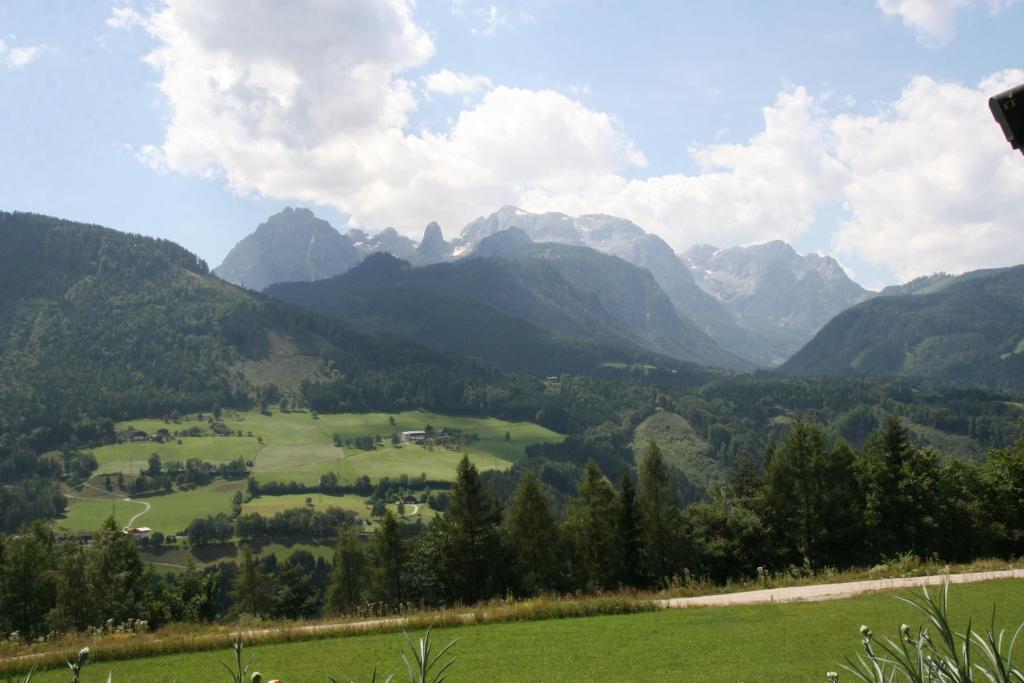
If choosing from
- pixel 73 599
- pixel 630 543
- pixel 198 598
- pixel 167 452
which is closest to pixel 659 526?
pixel 630 543

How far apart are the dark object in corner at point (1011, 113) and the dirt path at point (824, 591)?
23.6 meters

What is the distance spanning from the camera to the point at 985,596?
71.7 ft

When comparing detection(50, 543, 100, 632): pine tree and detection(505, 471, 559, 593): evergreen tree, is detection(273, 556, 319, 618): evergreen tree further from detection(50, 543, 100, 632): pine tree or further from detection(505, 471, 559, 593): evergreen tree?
detection(505, 471, 559, 593): evergreen tree

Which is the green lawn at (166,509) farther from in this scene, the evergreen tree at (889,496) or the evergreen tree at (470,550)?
the evergreen tree at (889,496)

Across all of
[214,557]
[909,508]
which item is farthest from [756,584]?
[214,557]

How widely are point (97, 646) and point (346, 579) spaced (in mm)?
39071

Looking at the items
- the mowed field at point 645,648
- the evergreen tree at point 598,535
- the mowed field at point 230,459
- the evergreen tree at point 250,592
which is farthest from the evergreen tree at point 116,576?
the mowed field at point 230,459

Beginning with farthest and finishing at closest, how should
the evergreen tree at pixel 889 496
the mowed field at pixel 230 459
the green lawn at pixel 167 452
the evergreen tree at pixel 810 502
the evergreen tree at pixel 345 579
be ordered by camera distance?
the green lawn at pixel 167 452 → the mowed field at pixel 230 459 → the evergreen tree at pixel 345 579 → the evergreen tree at pixel 889 496 → the evergreen tree at pixel 810 502

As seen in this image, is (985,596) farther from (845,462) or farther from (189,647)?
(189,647)

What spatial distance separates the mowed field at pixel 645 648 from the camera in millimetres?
16859

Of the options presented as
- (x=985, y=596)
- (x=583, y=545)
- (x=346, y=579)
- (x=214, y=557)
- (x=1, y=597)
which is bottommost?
(x=214, y=557)

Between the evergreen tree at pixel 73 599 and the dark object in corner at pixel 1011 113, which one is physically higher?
the dark object in corner at pixel 1011 113

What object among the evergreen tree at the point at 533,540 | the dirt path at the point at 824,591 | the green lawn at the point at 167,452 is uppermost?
the dirt path at the point at 824,591

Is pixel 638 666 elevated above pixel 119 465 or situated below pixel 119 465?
above
